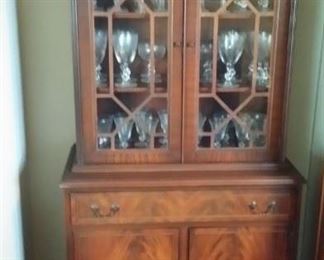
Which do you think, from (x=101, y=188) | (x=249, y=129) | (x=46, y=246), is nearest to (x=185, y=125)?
(x=249, y=129)

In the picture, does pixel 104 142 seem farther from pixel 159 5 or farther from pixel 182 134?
pixel 159 5

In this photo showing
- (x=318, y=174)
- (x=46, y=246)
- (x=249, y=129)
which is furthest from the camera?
(x=46, y=246)

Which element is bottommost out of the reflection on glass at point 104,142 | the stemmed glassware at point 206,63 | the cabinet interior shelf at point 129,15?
the reflection on glass at point 104,142

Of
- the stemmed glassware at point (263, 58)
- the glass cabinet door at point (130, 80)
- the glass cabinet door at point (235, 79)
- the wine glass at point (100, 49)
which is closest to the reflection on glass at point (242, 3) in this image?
the glass cabinet door at point (235, 79)

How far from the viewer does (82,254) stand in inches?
70.1

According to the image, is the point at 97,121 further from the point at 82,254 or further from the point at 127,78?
the point at 82,254

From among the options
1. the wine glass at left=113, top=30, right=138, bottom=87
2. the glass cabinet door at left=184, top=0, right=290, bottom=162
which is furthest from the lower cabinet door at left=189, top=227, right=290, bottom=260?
the wine glass at left=113, top=30, right=138, bottom=87

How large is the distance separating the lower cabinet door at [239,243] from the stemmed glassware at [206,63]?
569 millimetres

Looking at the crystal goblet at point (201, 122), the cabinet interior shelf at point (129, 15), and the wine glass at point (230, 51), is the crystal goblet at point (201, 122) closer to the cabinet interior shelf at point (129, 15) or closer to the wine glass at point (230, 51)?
the wine glass at point (230, 51)

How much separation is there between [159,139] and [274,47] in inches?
21.4

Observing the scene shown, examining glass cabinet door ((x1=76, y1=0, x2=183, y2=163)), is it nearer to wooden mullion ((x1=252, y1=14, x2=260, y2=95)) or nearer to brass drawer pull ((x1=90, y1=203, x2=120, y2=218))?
brass drawer pull ((x1=90, y1=203, x2=120, y2=218))

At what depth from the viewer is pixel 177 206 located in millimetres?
1749

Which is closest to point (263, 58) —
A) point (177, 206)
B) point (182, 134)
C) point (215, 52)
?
point (215, 52)

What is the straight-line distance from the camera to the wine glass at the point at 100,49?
1.67m
